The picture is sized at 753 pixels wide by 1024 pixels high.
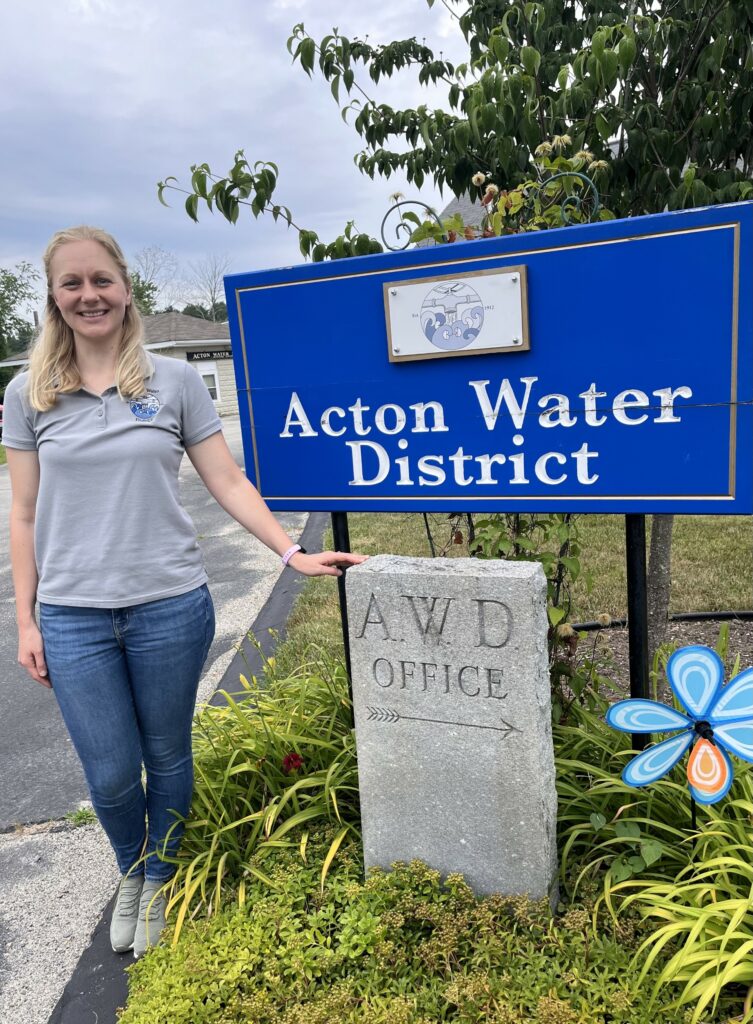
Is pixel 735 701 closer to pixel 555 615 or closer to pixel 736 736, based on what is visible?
pixel 736 736

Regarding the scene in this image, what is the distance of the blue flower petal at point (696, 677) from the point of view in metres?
1.91

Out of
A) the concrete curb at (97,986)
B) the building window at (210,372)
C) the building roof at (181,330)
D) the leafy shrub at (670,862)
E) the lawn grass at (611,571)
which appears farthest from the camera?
the building roof at (181,330)

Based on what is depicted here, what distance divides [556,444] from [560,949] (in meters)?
1.34

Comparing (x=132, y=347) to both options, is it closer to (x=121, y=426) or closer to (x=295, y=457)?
(x=121, y=426)

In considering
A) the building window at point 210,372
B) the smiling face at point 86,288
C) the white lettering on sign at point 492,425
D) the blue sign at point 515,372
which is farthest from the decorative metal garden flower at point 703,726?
the building window at point 210,372

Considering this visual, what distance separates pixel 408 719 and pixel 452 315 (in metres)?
1.17

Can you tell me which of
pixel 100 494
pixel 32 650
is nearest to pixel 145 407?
pixel 100 494

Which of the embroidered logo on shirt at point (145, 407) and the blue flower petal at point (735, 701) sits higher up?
the embroidered logo on shirt at point (145, 407)

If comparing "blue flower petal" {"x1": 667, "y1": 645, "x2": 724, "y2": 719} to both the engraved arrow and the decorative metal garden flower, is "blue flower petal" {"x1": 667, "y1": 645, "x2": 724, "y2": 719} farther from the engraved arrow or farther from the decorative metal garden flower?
the engraved arrow

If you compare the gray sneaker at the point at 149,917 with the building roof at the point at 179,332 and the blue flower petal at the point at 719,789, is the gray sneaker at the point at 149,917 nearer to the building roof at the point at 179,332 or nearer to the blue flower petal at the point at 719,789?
the blue flower petal at the point at 719,789

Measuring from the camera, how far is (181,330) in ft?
97.2

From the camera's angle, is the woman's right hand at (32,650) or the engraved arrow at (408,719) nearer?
the engraved arrow at (408,719)

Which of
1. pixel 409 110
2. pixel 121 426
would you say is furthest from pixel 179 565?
pixel 409 110

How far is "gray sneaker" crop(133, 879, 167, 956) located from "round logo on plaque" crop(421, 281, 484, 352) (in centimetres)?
191
